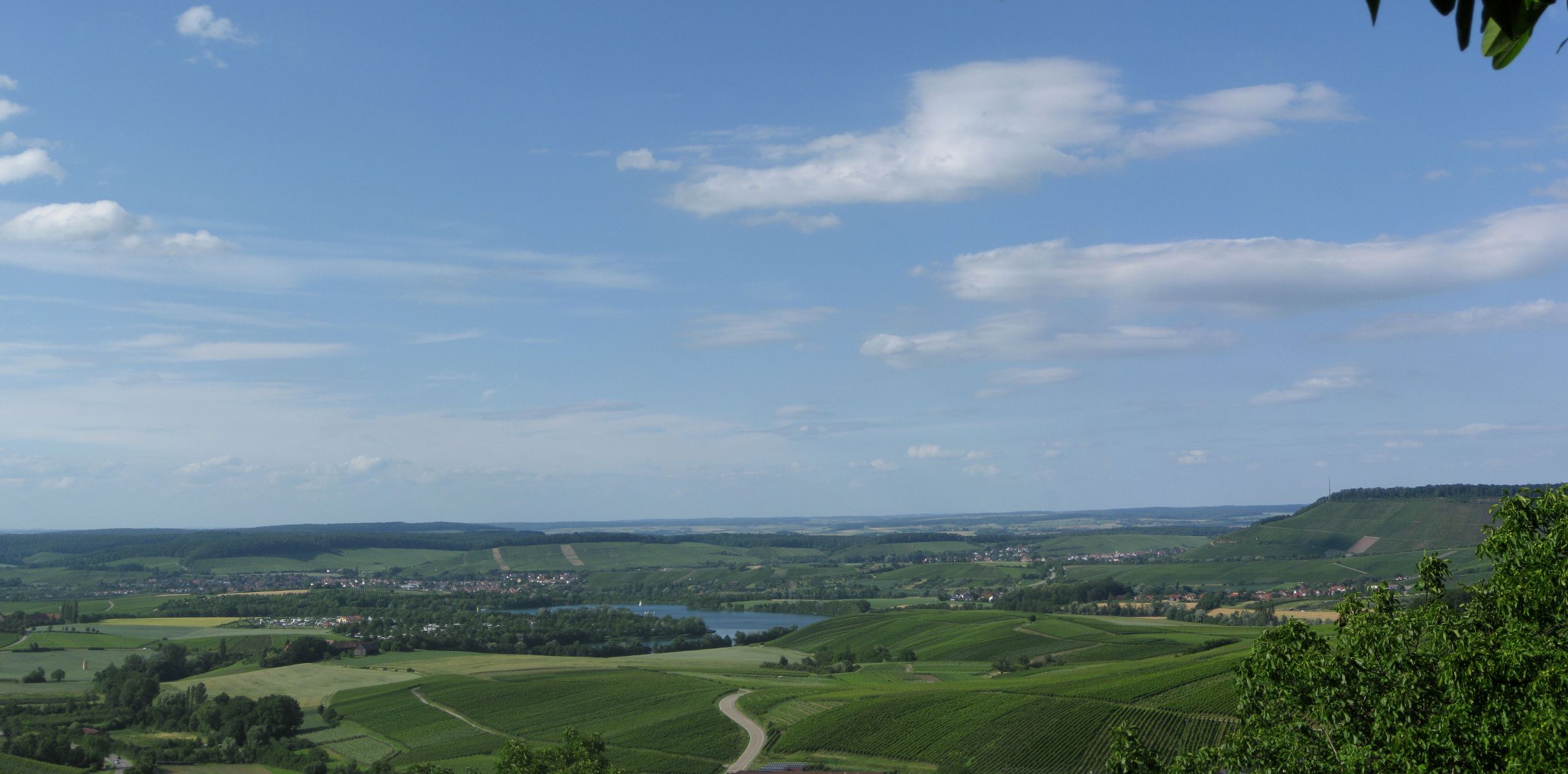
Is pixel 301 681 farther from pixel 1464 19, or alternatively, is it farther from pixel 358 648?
pixel 1464 19

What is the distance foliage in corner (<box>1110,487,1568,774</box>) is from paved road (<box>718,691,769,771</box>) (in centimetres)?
7308

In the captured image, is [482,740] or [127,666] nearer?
[482,740]

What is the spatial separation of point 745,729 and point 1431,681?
297 ft

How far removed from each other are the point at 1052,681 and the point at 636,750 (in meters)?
45.8

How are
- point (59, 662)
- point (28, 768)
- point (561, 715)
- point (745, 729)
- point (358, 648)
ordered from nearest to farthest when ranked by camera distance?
point (28, 768) → point (745, 729) → point (561, 715) → point (59, 662) → point (358, 648)

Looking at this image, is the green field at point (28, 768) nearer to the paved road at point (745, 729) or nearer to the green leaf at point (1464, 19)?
the paved road at point (745, 729)

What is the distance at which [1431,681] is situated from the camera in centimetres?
1966

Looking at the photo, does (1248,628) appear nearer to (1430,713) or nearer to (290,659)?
(290,659)

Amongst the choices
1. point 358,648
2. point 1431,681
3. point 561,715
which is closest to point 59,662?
point 358,648

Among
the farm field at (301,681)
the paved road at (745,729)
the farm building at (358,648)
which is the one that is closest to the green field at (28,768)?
the farm field at (301,681)

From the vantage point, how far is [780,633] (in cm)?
18888

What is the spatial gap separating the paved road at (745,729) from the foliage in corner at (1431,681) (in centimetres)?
7308

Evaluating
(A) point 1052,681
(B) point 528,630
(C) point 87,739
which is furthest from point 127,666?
(A) point 1052,681

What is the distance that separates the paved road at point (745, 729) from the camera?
303 ft
